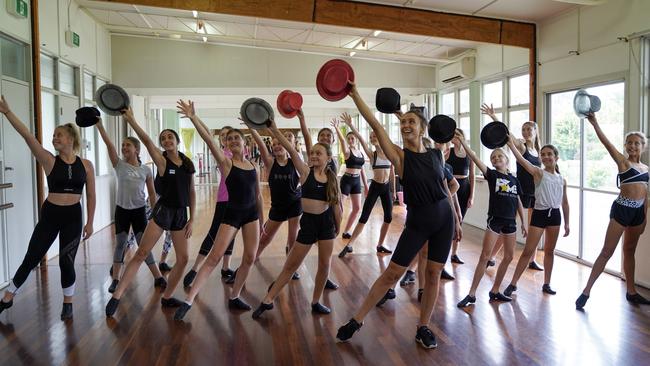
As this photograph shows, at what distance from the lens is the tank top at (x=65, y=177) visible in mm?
3826

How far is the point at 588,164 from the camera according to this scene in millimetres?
6055

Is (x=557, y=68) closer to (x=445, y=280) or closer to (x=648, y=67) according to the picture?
(x=648, y=67)

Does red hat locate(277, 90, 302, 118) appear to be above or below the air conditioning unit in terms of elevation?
below

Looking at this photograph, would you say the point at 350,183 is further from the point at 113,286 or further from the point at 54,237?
the point at 54,237

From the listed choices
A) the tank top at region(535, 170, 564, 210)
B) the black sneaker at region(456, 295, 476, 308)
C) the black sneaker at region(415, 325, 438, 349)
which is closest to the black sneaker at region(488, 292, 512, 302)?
the black sneaker at region(456, 295, 476, 308)

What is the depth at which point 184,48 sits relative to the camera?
979 cm

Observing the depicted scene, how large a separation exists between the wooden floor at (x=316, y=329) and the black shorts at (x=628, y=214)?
0.78m

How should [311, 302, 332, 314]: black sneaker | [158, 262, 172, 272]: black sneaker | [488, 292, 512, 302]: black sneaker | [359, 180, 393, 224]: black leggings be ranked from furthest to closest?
[359, 180, 393, 224]: black leggings → [158, 262, 172, 272]: black sneaker → [488, 292, 512, 302]: black sneaker → [311, 302, 332, 314]: black sneaker

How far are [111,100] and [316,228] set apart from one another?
2.06 metres

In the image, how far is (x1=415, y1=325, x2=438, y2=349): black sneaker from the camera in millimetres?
3393

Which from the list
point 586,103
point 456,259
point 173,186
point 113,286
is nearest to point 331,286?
point 173,186

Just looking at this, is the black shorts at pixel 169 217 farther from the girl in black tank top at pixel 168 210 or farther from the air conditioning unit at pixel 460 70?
the air conditioning unit at pixel 460 70

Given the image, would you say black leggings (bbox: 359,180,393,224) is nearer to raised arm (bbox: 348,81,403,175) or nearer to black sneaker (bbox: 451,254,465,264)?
black sneaker (bbox: 451,254,465,264)

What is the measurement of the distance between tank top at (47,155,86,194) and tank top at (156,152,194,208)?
648 mm
